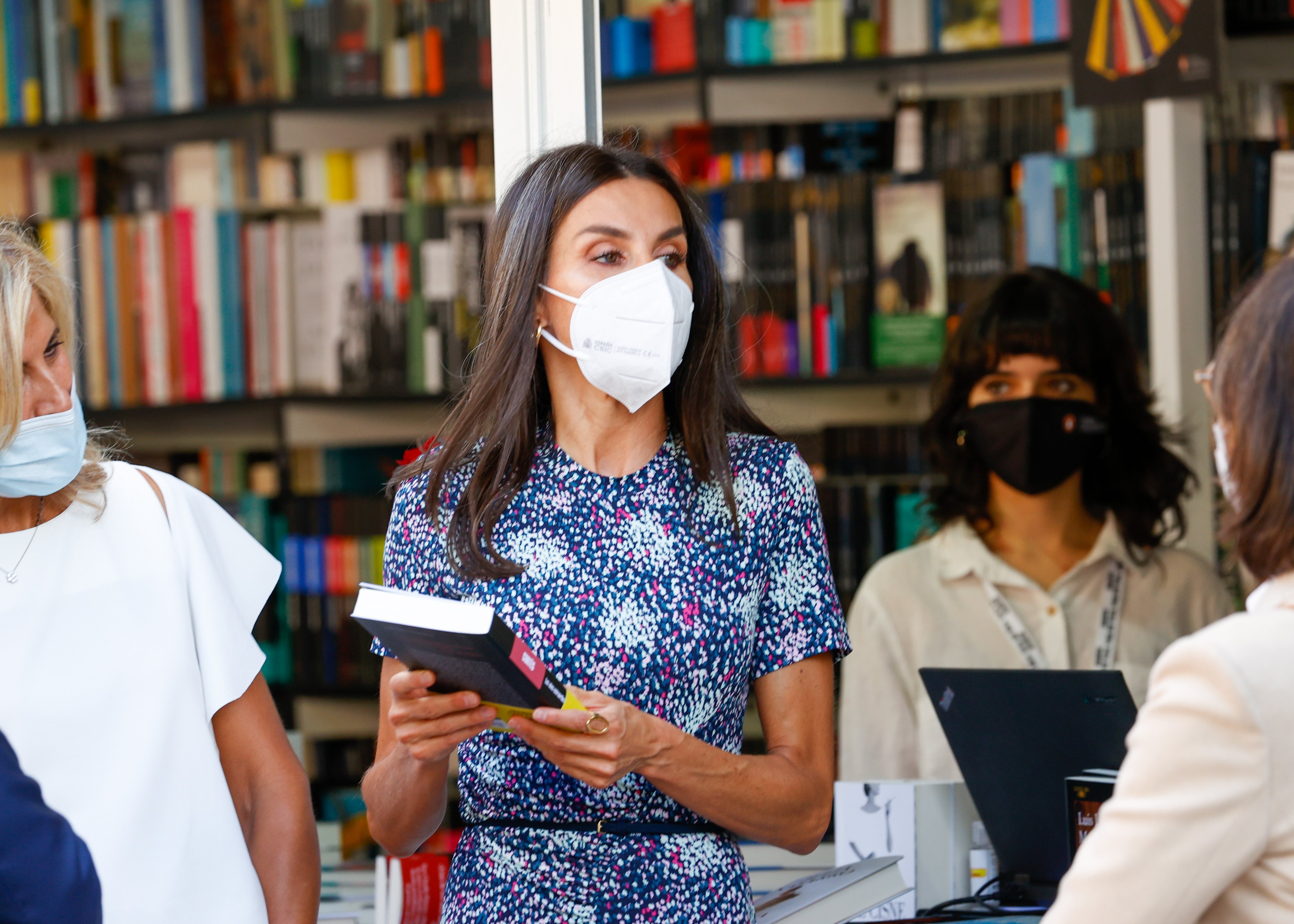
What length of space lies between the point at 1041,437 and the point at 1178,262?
548 millimetres

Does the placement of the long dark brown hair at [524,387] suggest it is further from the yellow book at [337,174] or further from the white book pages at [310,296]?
the yellow book at [337,174]

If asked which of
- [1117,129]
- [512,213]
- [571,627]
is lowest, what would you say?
[571,627]

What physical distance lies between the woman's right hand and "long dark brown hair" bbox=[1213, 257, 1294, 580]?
2.25 feet

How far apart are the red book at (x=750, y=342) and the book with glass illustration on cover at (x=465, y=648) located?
2071mm

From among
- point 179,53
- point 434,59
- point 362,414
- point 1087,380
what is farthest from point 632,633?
point 179,53

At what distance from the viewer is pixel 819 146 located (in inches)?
133

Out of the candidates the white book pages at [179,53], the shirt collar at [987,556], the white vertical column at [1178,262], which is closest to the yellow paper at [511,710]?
the shirt collar at [987,556]

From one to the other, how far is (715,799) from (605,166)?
726 mm

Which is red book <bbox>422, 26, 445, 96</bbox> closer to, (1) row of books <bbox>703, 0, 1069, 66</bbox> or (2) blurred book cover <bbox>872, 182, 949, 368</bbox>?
(1) row of books <bbox>703, 0, 1069, 66</bbox>

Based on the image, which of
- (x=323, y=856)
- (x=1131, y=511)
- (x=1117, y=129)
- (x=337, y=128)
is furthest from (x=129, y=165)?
(x=1131, y=511)

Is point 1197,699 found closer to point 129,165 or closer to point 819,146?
point 819,146

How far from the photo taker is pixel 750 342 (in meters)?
3.32

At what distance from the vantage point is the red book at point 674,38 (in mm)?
3396

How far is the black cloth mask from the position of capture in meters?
2.40
